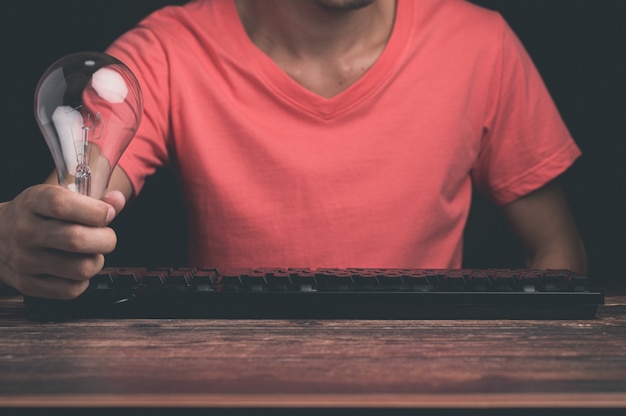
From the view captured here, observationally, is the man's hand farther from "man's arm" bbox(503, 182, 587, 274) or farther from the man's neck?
"man's arm" bbox(503, 182, 587, 274)

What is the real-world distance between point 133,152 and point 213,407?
80 centimetres

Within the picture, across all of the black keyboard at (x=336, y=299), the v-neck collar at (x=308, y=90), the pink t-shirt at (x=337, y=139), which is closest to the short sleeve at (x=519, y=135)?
the pink t-shirt at (x=337, y=139)

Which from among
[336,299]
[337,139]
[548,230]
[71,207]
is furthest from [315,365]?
[548,230]

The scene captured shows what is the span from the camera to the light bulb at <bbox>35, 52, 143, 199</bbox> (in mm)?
729

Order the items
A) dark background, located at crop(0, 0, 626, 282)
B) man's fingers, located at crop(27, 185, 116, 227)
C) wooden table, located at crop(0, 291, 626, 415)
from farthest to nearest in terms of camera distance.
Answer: dark background, located at crop(0, 0, 626, 282) < man's fingers, located at crop(27, 185, 116, 227) < wooden table, located at crop(0, 291, 626, 415)

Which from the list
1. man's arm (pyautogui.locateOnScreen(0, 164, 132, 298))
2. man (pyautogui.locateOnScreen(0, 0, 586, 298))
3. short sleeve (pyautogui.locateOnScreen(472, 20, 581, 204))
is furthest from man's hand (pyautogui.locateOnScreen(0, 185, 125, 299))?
short sleeve (pyautogui.locateOnScreen(472, 20, 581, 204))

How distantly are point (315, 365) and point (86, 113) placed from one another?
382 millimetres

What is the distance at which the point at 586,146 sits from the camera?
5.08 ft

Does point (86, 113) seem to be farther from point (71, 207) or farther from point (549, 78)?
point (549, 78)

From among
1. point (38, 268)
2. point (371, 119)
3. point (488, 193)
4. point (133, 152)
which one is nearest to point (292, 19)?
point (371, 119)

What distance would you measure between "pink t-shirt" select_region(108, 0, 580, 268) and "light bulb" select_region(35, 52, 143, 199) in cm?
40

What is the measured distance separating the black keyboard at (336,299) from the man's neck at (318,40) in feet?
1.94

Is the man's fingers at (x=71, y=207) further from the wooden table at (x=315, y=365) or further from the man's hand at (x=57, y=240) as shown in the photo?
the wooden table at (x=315, y=365)

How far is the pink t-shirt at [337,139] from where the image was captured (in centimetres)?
121
